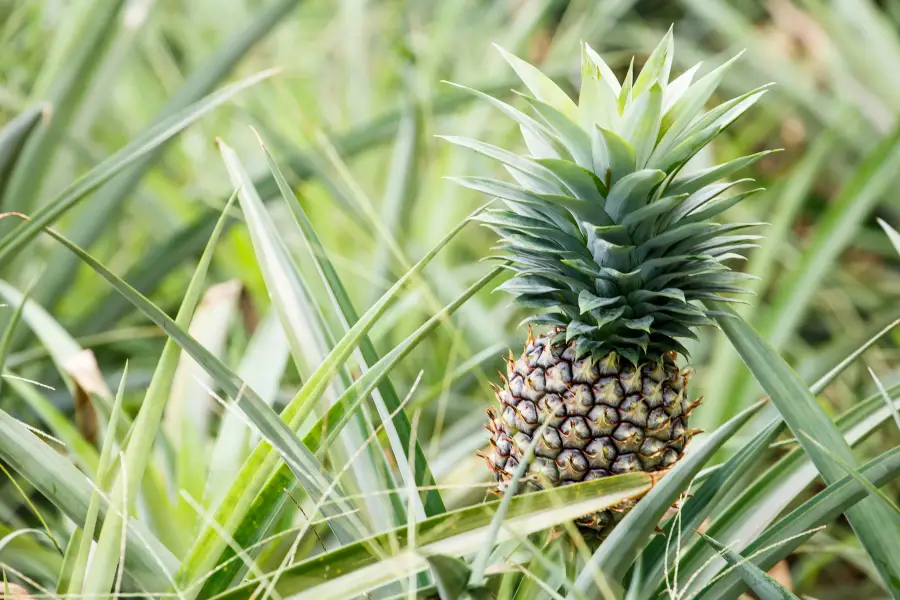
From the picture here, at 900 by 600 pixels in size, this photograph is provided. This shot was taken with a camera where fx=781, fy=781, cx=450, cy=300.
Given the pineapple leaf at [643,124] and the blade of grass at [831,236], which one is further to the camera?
the blade of grass at [831,236]

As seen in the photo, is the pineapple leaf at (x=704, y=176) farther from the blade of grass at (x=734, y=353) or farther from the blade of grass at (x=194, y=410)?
the blade of grass at (x=194, y=410)

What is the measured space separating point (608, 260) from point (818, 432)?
8.4 inches

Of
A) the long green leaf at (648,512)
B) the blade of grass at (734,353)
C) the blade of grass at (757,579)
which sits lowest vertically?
the blade of grass at (757,579)

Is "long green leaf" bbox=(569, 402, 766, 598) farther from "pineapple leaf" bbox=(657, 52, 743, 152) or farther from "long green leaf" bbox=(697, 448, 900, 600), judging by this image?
"pineapple leaf" bbox=(657, 52, 743, 152)

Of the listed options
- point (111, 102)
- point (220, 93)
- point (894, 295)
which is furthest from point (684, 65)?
point (220, 93)

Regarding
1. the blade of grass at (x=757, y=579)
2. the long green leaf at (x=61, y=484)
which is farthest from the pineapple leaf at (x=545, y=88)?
the long green leaf at (x=61, y=484)

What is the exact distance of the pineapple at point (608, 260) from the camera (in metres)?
0.61

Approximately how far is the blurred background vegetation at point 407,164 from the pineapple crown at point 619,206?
14cm

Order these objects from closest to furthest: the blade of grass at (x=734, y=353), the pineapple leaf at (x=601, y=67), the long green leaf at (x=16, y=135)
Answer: the pineapple leaf at (x=601, y=67), the long green leaf at (x=16, y=135), the blade of grass at (x=734, y=353)

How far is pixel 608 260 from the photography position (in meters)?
0.65

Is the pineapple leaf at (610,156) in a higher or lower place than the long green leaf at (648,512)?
higher

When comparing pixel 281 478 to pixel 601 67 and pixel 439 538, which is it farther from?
pixel 601 67

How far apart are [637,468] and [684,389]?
0.27ft

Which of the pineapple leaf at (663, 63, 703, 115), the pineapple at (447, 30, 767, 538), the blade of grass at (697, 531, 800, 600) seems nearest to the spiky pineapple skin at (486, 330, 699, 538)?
the pineapple at (447, 30, 767, 538)
